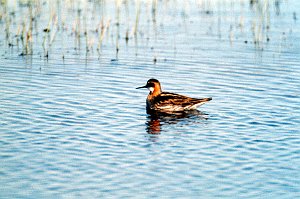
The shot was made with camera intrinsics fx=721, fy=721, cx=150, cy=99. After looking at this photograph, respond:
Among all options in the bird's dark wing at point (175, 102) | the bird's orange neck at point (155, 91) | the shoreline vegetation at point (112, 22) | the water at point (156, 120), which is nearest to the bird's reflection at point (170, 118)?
the water at point (156, 120)

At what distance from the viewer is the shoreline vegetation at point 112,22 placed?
72.9 ft

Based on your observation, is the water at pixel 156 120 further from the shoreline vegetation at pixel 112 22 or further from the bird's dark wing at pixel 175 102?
the bird's dark wing at pixel 175 102

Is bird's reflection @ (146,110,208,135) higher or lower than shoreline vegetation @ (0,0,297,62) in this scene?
lower

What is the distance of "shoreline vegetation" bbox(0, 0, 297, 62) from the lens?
22234mm

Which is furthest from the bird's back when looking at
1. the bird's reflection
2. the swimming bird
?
the bird's reflection

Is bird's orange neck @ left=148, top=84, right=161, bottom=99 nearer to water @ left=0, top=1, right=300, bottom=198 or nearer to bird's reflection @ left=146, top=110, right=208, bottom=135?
water @ left=0, top=1, right=300, bottom=198

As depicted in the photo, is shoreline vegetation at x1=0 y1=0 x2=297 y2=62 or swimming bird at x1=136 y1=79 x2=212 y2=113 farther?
shoreline vegetation at x1=0 y1=0 x2=297 y2=62

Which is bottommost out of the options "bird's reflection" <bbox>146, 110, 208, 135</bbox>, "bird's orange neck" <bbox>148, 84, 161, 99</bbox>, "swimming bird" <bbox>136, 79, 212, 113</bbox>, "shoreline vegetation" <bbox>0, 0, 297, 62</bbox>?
"bird's reflection" <bbox>146, 110, 208, 135</bbox>

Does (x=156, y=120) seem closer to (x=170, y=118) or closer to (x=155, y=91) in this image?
(x=170, y=118)

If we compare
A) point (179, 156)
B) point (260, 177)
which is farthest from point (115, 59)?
point (260, 177)

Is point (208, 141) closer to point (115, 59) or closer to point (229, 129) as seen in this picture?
point (229, 129)

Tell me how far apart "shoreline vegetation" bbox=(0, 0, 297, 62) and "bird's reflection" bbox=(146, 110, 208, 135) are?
5.90m

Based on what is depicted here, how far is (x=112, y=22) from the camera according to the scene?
25.6 meters

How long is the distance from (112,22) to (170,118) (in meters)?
10.5
